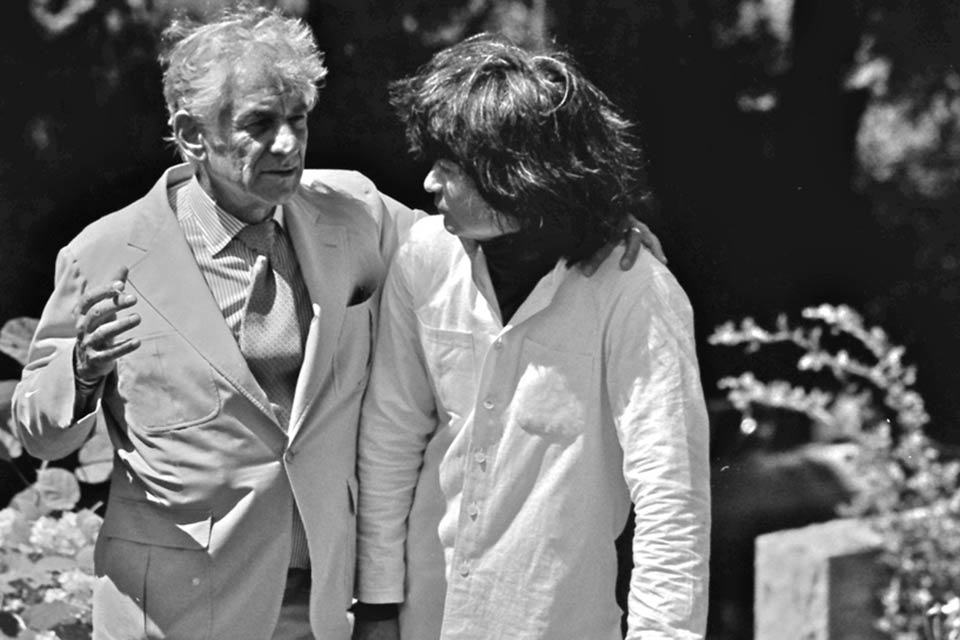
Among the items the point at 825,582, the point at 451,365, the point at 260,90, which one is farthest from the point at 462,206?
the point at 825,582

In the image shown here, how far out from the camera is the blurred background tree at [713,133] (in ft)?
15.4

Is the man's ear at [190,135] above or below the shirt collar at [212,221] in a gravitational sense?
above

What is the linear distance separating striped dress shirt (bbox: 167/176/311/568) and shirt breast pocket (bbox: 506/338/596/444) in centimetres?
41

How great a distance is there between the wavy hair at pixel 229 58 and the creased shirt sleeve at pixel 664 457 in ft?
2.29

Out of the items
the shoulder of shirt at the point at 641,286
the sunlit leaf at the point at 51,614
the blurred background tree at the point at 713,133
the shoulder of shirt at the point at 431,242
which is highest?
the blurred background tree at the point at 713,133

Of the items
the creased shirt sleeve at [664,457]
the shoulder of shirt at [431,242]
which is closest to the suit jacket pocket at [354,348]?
the shoulder of shirt at [431,242]

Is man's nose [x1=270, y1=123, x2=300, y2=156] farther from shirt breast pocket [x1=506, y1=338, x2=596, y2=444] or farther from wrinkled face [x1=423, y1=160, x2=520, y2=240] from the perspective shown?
shirt breast pocket [x1=506, y1=338, x2=596, y2=444]

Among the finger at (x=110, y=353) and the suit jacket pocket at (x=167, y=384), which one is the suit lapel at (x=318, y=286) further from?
the finger at (x=110, y=353)

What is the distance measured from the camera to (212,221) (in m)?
3.30

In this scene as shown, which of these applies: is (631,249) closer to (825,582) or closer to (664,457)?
(664,457)

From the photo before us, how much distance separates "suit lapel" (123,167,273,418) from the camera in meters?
3.19

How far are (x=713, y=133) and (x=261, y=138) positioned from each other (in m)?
1.84

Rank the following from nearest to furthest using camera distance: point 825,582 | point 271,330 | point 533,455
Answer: point 533,455
point 271,330
point 825,582

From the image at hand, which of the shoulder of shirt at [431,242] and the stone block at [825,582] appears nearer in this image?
the shoulder of shirt at [431,242]
